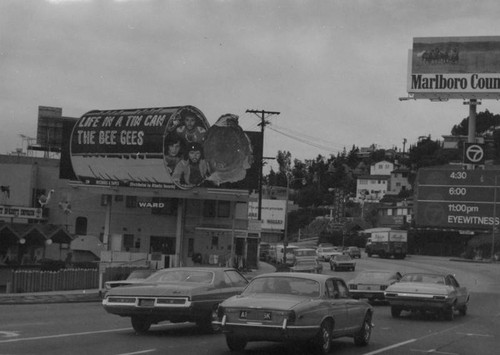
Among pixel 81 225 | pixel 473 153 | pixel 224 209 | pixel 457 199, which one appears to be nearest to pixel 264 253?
pixel 224 209

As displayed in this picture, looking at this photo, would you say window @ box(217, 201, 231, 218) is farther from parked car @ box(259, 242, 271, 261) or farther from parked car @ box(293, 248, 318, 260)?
parked car @ box(259, 242, 271, 261)

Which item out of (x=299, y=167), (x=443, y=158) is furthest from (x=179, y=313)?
(x=299, y=167)

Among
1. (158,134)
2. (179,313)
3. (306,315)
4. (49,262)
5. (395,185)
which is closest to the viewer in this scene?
(306,315)

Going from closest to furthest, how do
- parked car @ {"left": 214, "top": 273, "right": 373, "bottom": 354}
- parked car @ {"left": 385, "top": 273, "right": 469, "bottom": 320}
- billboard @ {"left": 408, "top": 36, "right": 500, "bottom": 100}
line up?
parked car @ {"left": 214, "top": 273, "right": 373, "bottom": 354} → parked car @ {"left": 385, "top": 273, "right": 469, "bottom": 320} → billboard @ {"left": 408, "top": 36, "right": 500, "bottom": 100}

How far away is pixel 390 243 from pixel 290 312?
71.7 metres

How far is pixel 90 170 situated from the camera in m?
62.4

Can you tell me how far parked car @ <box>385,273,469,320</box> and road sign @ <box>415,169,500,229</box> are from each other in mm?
39851

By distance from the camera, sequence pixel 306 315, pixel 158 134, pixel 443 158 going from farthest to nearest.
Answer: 1. pixel 443 158
2. pixel 158 134
3. pixel 306 315

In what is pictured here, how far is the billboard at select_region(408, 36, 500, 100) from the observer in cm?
6197

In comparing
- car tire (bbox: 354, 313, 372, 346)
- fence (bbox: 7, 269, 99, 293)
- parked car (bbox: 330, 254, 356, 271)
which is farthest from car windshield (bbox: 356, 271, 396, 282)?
parked car (bbox: 330, 254, 356, 271)

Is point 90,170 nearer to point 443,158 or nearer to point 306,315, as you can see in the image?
point 306,315

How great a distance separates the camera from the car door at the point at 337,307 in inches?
552

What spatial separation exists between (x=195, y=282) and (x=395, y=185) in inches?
6395

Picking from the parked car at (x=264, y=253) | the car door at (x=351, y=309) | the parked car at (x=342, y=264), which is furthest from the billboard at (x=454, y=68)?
the car door at (x=351, y=309)
